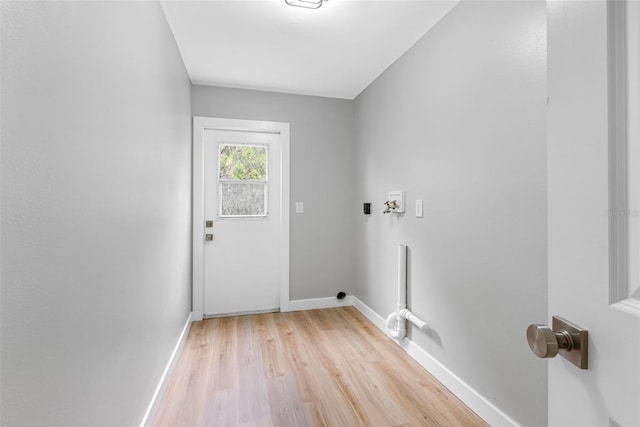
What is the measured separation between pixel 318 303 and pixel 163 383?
5.93 feet

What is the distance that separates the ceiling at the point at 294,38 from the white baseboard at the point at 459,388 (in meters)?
2.31

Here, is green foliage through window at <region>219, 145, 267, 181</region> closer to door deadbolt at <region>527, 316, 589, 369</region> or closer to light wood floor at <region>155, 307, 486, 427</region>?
light wood floor at <region>155, 307, 486, 427</region>

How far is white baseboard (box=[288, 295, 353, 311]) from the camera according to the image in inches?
131

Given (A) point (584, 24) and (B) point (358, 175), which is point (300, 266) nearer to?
(B) point (358, 175)

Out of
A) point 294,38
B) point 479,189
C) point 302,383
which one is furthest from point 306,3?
point 302,383

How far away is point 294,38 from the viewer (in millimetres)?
2240

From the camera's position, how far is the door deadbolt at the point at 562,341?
47 cm

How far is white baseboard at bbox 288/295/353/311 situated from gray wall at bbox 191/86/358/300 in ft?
0.18

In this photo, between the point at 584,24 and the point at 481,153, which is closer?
the point at 584,24

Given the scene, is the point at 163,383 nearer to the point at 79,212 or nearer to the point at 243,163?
the point at 79,212

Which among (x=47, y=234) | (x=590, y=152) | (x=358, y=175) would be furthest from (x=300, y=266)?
(x=590, y=152)

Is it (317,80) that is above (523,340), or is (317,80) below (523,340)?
above

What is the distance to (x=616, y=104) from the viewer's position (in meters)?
0.43

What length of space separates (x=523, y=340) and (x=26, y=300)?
1.84 m
